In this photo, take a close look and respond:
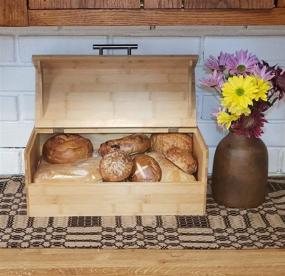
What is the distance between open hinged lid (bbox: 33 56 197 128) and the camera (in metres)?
1.37

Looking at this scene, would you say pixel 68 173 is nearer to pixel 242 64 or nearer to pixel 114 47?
pixel 114 47

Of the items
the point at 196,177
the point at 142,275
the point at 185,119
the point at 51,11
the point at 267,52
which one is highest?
the point at 51,11

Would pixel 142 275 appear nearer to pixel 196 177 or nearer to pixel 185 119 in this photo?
pixel 196 177

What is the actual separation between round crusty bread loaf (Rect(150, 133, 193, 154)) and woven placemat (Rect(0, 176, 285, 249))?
0.56 ft

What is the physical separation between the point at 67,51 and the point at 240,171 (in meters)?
0.59

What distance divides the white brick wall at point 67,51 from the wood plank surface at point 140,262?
1.66 feet

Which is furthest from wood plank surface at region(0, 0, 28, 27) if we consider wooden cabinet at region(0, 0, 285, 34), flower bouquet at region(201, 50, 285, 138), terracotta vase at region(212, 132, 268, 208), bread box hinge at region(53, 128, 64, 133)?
terracotta vase at region(212, 132, 268, 208)

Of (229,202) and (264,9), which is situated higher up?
(264,9)

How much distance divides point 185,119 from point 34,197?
0.44 m

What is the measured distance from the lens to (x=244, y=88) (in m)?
1.20

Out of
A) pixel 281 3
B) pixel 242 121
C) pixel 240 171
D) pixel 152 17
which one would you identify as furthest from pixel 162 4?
pixel 240 171

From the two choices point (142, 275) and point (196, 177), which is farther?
point (196, 177)

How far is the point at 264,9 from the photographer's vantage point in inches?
43.0

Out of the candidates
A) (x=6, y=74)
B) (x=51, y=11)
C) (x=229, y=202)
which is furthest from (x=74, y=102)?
(x=229, y=202)
